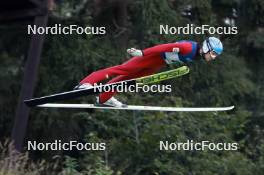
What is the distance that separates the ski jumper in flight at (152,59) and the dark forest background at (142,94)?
307cm

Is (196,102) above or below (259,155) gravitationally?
above

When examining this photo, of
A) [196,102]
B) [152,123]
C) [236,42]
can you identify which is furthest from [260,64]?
[152,123]

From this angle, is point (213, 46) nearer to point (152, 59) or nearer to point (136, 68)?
point (152, 59)

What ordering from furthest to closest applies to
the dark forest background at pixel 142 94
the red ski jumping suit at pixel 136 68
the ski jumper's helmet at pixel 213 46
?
1. the dark forest background at pixel 142 94
2. the red ski jumping suit at pixel 136 68
3. the ski jumper's helmet at pixel 213 46

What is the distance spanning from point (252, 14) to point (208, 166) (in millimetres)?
4408

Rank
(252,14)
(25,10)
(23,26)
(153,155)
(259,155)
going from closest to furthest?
(25,10)
(153,155)
(259,155)
(23,26)
(252,14)

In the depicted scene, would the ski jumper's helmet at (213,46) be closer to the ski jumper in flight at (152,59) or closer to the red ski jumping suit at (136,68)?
the ski jumper in flight at (152,59)

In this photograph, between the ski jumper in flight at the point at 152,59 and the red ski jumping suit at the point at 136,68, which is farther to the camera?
the red ski jumping suit at the point at 136,68

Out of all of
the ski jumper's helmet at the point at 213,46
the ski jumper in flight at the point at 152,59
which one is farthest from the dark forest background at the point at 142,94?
the ski jumper's helmet at the point at 213,46

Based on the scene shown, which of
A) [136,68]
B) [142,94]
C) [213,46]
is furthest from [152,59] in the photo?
[142,94]

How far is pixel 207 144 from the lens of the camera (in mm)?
13555

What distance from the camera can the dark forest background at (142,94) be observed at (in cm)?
1333

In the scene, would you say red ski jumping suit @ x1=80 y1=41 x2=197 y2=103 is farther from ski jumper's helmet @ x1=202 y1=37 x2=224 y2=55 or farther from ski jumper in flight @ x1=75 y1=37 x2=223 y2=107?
ski jumper's helmet @ x1=202 y1=37 x2=224 y2=55

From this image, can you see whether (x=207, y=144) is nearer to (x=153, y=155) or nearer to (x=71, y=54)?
(x=153, y=155)
